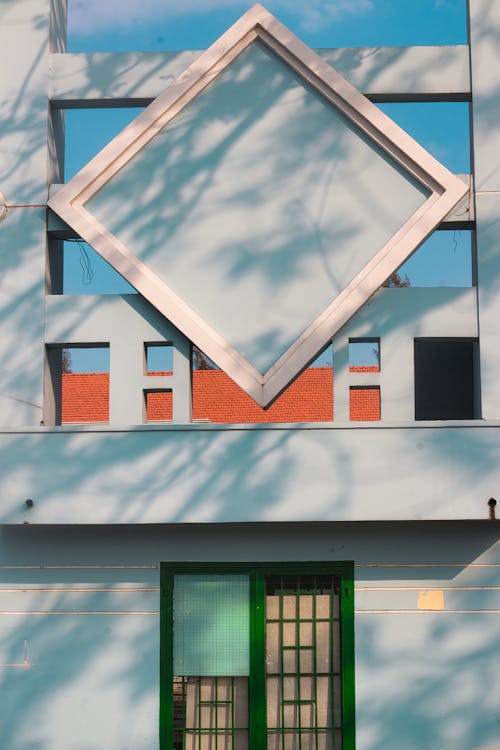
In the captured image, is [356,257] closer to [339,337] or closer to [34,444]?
[339,337]

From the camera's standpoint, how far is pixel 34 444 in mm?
11258

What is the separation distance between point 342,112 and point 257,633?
5.47m

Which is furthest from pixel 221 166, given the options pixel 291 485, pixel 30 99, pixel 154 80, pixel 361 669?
pixel 361 669

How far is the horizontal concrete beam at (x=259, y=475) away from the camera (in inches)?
433

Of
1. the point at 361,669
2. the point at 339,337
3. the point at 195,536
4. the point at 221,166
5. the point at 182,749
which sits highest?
the point at 221,166

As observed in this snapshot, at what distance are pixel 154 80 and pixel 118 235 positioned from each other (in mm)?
1751

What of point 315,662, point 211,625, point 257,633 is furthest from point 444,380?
point 211,625

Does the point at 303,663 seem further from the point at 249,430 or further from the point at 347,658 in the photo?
the point at 249,430

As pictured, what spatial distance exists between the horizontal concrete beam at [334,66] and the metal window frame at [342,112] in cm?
31

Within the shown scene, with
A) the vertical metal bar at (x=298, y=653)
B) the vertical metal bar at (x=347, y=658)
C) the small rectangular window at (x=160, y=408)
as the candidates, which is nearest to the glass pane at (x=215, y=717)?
the vertical metal bar at (x=298, y=653)

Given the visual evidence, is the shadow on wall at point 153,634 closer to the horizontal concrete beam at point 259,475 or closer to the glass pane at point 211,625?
the glass pane at point 211,625

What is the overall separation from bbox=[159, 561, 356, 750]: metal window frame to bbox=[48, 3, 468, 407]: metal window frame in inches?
67.7

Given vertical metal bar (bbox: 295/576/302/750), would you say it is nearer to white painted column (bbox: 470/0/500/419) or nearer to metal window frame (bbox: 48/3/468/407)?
metal window frame (bbox: 48/3/468/407)

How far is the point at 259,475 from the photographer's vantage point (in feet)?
36.3
